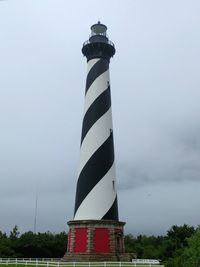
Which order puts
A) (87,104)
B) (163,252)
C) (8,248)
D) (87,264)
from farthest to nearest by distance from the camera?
(8,248), (163,252), (87,104), (87,264)

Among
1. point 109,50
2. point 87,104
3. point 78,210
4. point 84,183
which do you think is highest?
point 109,50

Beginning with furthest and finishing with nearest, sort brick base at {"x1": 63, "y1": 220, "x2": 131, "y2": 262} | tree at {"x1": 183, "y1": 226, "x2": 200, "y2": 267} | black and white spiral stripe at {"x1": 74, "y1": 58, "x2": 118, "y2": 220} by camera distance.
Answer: black and white spiral stripe at {"x1": 74, "y1": 58, "x2": 118, "y2": 220}, brick base at {"x1": 63, "y1": 220, "x2": 131, "y2": 262}, tree at {"x1": 183, "y1": 226, "x2": 200, "y2": 267}

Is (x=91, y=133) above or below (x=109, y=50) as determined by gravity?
below

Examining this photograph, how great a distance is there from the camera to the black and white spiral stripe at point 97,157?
1147 inches

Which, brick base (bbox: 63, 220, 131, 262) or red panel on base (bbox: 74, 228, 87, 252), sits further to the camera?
red panel on base (bbox: 74, 228, 87, 252)

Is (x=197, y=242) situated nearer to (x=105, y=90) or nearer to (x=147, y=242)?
(x=105, y=90)

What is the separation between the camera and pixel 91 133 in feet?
100

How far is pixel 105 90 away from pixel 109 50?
3687mm

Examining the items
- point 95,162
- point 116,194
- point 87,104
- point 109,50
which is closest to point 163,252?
point 116,194

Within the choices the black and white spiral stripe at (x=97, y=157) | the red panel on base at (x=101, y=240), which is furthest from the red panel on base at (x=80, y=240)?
the black and white spiral stripe at (x=97, y=157)

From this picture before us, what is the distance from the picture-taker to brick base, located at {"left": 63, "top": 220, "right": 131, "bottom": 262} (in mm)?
27906

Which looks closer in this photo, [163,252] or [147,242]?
[163,252]

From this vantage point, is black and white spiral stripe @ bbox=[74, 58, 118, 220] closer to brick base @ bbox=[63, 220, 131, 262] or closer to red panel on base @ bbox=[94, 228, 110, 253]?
brick base @ bbox=[63, 220, 131, 262]

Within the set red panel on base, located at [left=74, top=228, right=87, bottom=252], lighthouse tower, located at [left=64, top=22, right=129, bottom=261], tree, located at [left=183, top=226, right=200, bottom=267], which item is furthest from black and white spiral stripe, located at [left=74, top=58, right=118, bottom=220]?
tree, located at [left=183, top=226, right=200, bottom=267]
